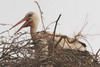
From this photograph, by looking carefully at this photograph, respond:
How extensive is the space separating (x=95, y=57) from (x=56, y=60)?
44 cm

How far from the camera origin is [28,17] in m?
5.31

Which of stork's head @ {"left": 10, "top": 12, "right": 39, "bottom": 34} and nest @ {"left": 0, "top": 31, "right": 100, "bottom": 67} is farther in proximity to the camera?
stork's head @ {"left": 10, "top": 12, "right": 39, "bottom": 34}

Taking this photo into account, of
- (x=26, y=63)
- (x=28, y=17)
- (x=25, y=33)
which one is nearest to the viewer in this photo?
(x=26, y=63)

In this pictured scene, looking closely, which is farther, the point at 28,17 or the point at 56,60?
the point at 28,17

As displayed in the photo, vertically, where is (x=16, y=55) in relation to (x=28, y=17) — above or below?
below

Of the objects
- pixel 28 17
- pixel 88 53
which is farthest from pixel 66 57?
pixel 28 17

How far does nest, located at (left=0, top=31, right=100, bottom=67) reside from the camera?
326 centimetres

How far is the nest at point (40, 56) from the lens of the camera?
3264 mm

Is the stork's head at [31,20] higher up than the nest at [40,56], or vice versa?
the stork's head at [31,20]

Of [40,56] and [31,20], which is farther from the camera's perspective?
[31,20]

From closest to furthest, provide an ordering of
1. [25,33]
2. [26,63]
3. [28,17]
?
[26,63], [25,33], [28,17]

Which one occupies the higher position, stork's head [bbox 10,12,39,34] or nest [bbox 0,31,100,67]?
stork's head [bbox 10,12,39,34]

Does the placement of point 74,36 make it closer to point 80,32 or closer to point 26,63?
point 80,32

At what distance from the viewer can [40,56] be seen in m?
3.28
